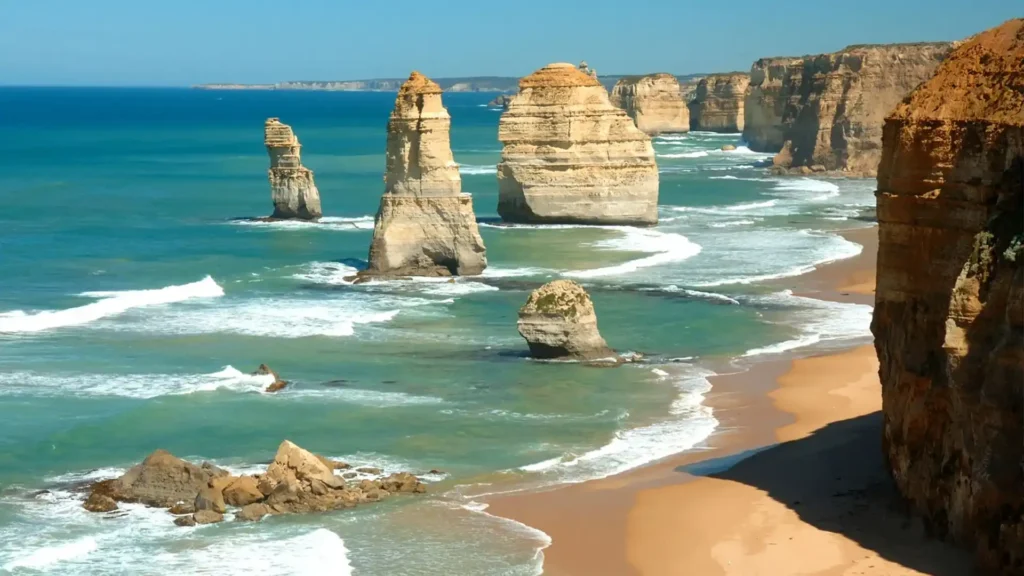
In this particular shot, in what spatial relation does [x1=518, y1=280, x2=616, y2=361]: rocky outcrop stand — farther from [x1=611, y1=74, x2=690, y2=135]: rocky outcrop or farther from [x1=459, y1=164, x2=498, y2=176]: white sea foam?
[x1=611, y1=74, x2=690, y2=135]: rocky outcrop

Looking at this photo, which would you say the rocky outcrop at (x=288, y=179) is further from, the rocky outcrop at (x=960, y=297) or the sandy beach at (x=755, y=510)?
the rocky outcrop at (x=960, y=297)

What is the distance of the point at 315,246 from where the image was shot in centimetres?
5031

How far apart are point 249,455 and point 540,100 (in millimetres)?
34375

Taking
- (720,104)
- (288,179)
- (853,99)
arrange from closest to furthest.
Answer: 1. (288,179)
2. (853,99)
3. (720,104)

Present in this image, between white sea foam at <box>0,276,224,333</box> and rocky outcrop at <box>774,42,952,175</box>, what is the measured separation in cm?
4523

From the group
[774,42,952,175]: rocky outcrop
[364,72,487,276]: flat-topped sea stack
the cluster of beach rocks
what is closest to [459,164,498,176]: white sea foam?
[774,42,952,175]: rocky outcrop

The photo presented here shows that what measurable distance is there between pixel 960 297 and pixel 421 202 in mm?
26843

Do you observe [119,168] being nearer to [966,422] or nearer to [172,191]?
[172,191]

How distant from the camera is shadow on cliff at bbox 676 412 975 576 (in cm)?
1634

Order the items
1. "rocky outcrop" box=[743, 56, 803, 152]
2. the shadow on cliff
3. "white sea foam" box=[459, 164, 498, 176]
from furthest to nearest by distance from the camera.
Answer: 1. "rocky outcrop" box=[743, 56, 803, 152]
2. "white sea foam" box=[459, 164, 498, 176]
3. the shadow on cliff

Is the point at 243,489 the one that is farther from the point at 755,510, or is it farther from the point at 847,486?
the point at 847,486

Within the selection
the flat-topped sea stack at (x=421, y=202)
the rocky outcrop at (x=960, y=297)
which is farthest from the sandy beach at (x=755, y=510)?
the flat-topped sea stack at (x=421, y=202)

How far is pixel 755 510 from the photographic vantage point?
1897 cm

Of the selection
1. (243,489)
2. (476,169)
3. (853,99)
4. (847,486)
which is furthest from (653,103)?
(847,486)
